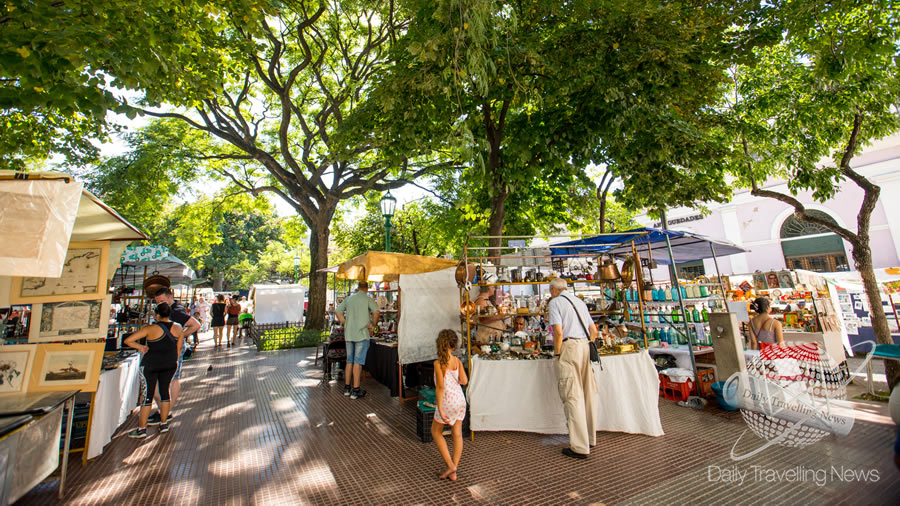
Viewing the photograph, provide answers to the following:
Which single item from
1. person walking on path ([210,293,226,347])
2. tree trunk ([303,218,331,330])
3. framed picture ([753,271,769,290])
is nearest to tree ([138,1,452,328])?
tree trunk ([303,218,331,330])

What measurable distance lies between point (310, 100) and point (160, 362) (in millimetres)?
12784

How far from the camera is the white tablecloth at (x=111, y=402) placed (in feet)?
14.2

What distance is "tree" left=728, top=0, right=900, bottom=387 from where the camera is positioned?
228 inches

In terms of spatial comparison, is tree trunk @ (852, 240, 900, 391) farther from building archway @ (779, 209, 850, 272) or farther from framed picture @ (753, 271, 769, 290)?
building archway @ (779, 209, 850, 272)

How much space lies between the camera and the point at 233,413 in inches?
241

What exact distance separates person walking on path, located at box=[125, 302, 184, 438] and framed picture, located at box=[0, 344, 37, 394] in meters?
1.26

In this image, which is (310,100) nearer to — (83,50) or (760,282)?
(83,50)

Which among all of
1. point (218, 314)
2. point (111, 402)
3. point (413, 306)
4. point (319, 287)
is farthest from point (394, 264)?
point (218, 314)

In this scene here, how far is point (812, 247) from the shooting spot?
739 inches

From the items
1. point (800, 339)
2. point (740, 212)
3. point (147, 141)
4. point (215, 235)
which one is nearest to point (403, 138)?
point (800, 339)

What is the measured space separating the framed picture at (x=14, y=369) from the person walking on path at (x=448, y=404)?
4177mm

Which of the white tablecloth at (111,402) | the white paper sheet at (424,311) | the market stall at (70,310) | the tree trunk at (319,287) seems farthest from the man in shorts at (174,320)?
the tree trunk at (319,287)

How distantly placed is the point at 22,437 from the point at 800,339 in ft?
37.4

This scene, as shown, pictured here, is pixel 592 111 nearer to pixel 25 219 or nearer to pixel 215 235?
pixel 25 219
